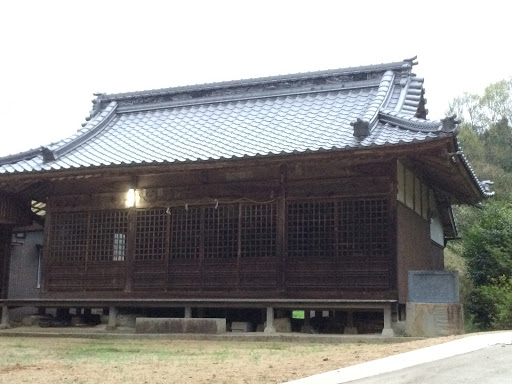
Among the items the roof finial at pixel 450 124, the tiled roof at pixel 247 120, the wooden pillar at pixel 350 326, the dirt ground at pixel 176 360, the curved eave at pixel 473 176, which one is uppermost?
the tiled roof at pixel 247 120

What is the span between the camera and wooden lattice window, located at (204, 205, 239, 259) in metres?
16.0

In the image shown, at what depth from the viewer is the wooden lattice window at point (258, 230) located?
1571 cm

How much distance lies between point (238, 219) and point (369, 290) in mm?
3514

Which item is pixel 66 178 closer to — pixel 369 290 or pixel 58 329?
pixel 58 329

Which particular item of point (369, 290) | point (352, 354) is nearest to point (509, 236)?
point (369, 290)

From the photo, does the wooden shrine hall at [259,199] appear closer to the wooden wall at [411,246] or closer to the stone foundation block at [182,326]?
the wooden wall at [411,246]

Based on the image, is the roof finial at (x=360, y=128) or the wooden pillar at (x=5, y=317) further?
the wooden pillar at (x=5, y=317)

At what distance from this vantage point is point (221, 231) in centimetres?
1616

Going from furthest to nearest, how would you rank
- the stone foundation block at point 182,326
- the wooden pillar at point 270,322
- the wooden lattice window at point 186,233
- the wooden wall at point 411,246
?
the wooden lattice window at point 186,233, the wooden wall at point 411,246, the wooden pillar at point 270,322, the stone foundation block at point 182,326

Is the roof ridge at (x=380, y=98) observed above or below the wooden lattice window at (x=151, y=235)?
above

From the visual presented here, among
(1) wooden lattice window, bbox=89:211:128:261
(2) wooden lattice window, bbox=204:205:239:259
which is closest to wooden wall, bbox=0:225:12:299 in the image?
(1) wooden lattice window, bbox=89:211:128:261

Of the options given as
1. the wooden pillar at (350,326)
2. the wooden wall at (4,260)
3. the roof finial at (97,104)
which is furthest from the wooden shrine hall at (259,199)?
the roof finial at (97,104)

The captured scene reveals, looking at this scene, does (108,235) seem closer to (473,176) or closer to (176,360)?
(176,360)

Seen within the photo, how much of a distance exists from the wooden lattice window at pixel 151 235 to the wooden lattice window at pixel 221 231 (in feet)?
3.80
